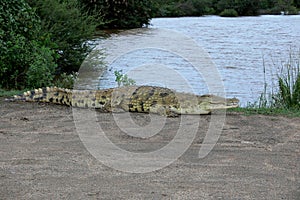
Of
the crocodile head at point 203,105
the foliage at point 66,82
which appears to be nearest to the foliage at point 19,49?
the foliage at point 66,82

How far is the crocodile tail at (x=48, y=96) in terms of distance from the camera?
867 cm

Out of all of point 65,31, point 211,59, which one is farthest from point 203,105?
point 211,59

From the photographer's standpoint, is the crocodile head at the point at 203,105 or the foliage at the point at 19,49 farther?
the foliage at the point at 19,49

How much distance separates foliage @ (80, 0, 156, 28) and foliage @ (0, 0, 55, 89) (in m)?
17.6

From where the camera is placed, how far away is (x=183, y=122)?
759 centimetres

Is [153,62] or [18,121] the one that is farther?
[153,62]

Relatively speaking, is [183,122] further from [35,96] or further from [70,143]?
[35,96]

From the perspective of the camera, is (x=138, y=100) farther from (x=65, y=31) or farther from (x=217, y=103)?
(x=65, y=31)

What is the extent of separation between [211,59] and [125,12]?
13956 mm

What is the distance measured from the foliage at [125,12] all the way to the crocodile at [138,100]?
20429 millimetres

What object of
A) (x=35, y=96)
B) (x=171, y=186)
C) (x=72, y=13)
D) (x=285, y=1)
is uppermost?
(x=285, y=1)

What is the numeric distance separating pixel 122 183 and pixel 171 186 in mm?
458

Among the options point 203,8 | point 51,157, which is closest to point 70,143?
point 51,157

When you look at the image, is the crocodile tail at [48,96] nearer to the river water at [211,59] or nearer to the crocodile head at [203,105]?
the crocodile head at [203,105]
